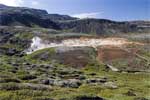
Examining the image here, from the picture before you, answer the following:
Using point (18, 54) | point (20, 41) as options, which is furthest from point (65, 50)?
point (20, 41)

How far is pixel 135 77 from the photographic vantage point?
9888cm

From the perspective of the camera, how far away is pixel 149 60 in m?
123

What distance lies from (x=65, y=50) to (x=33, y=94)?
350 ft

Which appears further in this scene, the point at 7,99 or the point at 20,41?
the point at 20,41

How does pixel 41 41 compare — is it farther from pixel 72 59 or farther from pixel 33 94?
pixel 33 94

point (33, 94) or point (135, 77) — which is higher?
point (33, 94)

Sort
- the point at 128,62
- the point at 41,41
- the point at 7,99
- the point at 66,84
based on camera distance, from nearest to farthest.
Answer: the point at 7,99 → the point at 66,84 → the point at 128,62 → the point at 41,41

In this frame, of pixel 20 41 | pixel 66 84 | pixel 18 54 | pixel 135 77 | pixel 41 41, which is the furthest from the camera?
pixel 20 41

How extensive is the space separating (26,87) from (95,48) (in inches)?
4231

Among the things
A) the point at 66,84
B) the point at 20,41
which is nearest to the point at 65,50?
the point at 20,41

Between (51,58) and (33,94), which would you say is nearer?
(33,94)

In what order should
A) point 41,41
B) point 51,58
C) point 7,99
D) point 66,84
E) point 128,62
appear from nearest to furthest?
point 7,99, point 66,84, point 128,62, point 51,58, point 41,41

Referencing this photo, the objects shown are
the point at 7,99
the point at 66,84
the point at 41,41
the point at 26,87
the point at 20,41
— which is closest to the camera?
the point at 7,99

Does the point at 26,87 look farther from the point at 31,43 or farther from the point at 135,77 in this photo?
the point at 31,43
